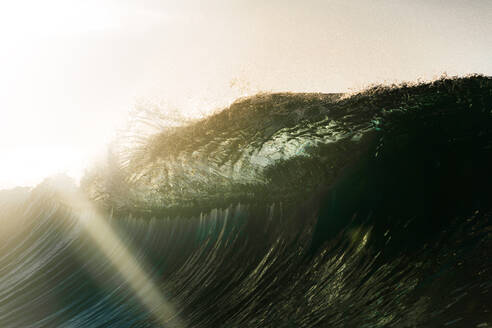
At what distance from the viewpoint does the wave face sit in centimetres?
329

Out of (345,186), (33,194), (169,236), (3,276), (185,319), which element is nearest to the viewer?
(185,319)

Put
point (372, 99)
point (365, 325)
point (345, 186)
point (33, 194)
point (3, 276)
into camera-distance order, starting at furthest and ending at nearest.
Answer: point (33, 194) → point (3, 276) → point (372, 99) → point (345, 186) → point (365, 325)

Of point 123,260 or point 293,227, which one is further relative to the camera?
point 123,260

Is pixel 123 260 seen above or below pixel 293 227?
above

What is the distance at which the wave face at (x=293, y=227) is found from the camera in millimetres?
3289

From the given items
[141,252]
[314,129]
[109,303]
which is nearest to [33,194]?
[141,252]

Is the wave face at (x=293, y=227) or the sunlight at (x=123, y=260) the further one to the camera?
the sunlight at (x=123, y=260)

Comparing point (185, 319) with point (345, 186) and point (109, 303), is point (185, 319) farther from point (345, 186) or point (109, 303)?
point (345, 186)

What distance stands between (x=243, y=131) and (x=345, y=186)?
5.65 feet

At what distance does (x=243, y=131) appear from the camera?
5695mm

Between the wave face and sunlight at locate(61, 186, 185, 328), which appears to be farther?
sunlight at locate(61, 186, 185, 328)

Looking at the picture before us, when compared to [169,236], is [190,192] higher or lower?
higher

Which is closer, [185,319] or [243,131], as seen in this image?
[185,319]

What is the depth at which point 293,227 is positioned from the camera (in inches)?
195
